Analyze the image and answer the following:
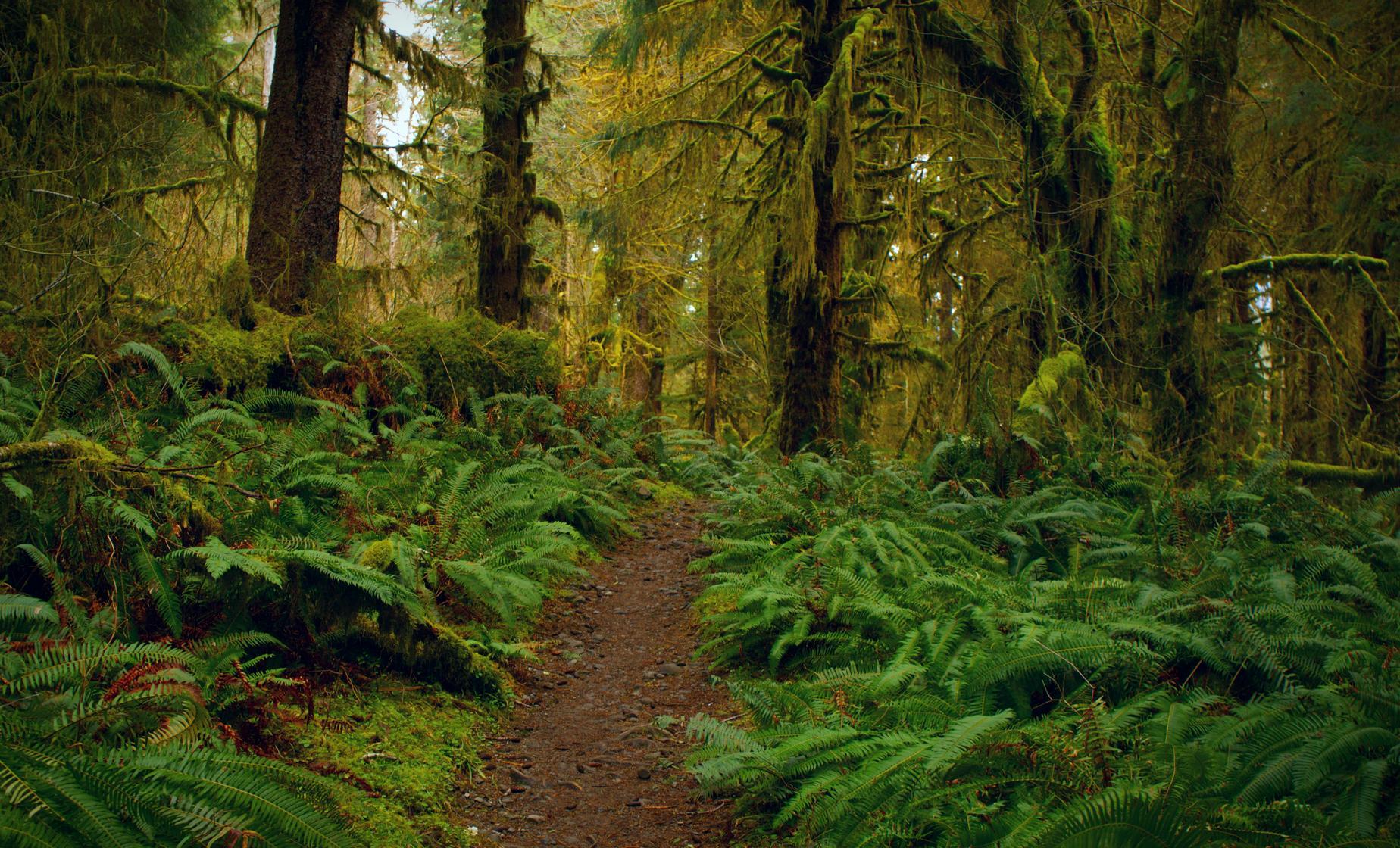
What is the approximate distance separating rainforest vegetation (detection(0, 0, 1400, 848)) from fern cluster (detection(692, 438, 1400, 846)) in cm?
3

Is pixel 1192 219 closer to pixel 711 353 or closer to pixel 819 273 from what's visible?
pixel 819 273

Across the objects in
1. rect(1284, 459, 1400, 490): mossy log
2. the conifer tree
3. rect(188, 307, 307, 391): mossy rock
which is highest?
the conifer tree

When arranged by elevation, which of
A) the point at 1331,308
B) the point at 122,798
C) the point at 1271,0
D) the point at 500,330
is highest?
the point at 1271,0

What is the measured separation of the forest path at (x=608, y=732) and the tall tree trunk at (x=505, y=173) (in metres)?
5.04

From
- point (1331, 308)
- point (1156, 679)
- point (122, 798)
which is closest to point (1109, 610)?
point (1156, 679)

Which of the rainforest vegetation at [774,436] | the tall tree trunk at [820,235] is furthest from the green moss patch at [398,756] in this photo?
the tall tree trunk at [820,235]

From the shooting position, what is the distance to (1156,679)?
348 centimetres

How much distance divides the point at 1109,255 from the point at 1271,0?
278 cm

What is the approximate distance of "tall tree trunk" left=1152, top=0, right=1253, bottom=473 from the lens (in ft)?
26.6

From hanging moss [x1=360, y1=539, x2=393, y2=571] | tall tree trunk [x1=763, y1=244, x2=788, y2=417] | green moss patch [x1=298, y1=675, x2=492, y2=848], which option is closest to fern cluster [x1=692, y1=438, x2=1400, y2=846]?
green moss patch [x1=298, y1=675, x2=492, y2=848]

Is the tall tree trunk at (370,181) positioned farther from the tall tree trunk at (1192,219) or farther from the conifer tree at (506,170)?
the tall tree trunk at (1192,219)

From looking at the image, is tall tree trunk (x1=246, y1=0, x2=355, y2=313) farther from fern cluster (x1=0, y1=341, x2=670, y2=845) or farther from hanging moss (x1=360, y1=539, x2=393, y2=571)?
hanging moss (x1=360, y1=539, x2=393, y2=571)

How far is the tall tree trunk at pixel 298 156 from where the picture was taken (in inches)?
304

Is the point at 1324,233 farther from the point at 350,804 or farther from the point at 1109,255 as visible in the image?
the point at 350,804
